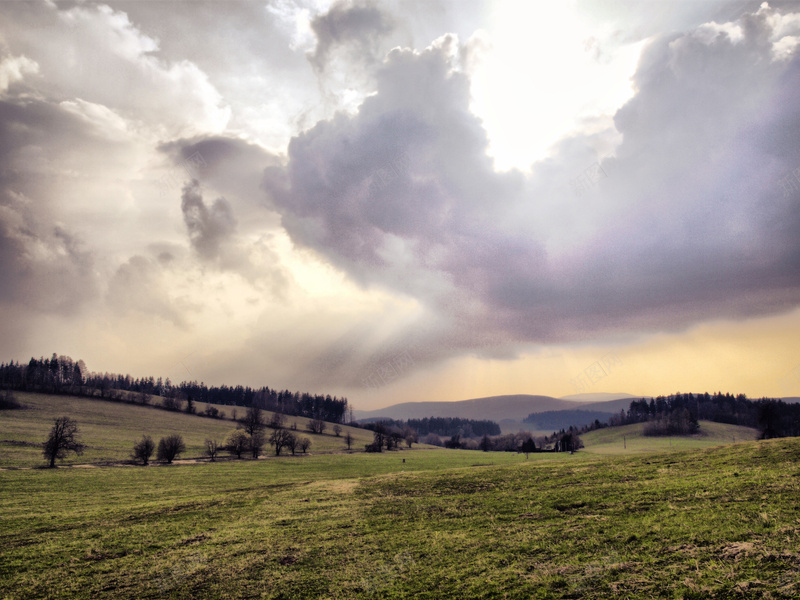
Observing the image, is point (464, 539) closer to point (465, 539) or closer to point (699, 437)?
point (465, 539)

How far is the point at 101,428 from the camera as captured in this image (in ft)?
420

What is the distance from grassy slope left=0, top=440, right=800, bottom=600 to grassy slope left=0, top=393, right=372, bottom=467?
6494 centimetres

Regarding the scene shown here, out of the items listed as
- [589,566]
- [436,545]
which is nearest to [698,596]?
[589,566]

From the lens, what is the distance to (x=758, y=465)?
26203mm

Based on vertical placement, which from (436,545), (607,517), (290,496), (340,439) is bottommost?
(340,439)

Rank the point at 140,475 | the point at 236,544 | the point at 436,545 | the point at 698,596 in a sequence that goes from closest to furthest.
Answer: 1. the point at 698,596
2. the point at 436,545
3. the point at 236,544
4. the point at 140,475

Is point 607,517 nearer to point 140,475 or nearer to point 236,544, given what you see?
point 236,544

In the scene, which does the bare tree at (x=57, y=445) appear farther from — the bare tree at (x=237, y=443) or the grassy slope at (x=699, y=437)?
the grassy slope at (x=699, y=437)

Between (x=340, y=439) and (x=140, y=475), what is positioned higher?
(x=140, y=475)

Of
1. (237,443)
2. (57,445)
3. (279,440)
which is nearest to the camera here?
(57,445)

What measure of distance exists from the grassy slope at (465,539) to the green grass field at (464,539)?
0.30ft

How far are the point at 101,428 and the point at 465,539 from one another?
498ft

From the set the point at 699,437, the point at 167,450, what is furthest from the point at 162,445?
the point at 699,437

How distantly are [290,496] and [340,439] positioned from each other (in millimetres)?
151840
